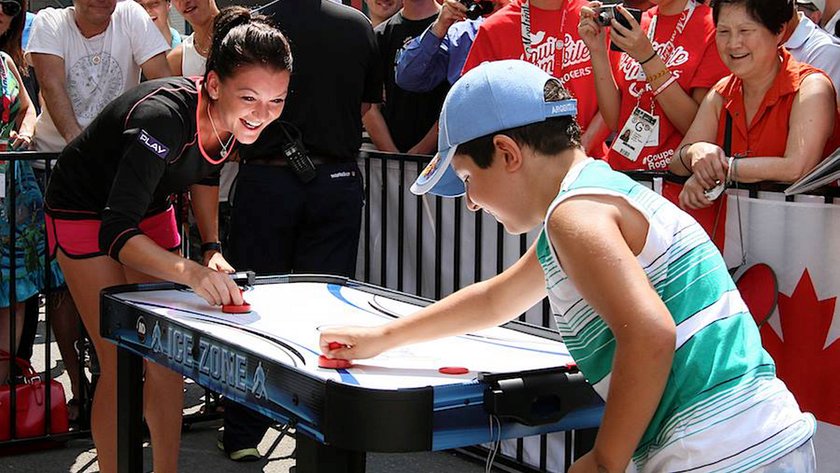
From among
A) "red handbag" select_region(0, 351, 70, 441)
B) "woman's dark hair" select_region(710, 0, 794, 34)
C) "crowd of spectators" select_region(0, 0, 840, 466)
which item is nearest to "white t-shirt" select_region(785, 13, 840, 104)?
"crowd of spectators" select_region(0, 0, 840, 466)

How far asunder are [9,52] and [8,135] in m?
0.51

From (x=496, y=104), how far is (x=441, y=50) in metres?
3.48

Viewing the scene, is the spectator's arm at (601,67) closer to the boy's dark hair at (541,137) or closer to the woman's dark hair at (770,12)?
the woman's dark hair at (770,12)

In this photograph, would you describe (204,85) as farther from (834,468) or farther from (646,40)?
(834,468)

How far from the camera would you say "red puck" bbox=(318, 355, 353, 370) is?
2.52 m

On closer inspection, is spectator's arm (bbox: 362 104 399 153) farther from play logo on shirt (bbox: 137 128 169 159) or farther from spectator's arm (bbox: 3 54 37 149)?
play logo on shirt (bbox: 137 128 169 159)

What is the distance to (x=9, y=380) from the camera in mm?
5355

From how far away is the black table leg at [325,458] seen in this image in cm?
234

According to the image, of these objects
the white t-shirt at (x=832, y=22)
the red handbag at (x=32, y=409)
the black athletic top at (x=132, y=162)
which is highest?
the white t-shirt at (x=832, y=22)

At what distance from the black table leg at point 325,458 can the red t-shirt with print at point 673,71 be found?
2.42 meters

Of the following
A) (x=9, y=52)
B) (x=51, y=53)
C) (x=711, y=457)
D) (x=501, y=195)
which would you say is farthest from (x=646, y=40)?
(x=9, y=52)

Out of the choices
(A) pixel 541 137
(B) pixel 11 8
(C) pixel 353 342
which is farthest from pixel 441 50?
→ (A) pixel 541 137

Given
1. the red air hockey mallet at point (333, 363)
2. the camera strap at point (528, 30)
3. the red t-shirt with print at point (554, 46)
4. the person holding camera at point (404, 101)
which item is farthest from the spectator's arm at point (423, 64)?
the red air hockey mallet at point (333, 363)

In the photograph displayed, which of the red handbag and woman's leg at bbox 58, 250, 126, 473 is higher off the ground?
woman's leg at bbox 58, 250, 126, 473
